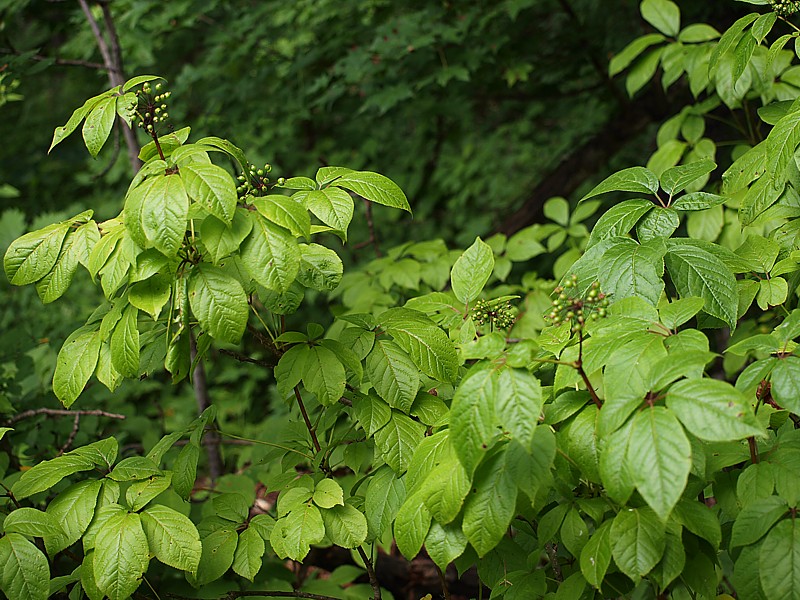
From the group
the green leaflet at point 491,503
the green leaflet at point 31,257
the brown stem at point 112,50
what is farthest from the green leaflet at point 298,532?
the brown stem at point 112,50

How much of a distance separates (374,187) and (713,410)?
0.72 metres

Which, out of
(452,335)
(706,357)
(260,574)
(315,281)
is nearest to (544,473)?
(706,357)

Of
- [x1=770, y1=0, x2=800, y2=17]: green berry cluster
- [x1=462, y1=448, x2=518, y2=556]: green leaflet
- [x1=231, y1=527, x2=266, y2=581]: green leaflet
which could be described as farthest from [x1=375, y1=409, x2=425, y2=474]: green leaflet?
[x1=770, y1=0, x2=800, y2=17]: green berry cluster

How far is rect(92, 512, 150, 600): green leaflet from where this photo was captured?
125cm

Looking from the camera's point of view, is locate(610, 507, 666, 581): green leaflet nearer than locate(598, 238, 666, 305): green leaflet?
Yes

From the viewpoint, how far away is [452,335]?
1792 millimetres

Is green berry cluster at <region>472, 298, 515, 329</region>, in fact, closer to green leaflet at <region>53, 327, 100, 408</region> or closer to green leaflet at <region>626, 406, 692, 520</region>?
green leaflet at <region>626, 406, 692, 520</region>

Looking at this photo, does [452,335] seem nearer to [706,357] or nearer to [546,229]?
[706,357]

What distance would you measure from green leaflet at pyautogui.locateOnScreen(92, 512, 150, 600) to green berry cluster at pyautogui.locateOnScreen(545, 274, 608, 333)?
854mm

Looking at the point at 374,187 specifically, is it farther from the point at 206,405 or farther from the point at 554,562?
the point at 206,405

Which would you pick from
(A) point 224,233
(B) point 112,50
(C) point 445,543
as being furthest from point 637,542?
(B) point 112,50

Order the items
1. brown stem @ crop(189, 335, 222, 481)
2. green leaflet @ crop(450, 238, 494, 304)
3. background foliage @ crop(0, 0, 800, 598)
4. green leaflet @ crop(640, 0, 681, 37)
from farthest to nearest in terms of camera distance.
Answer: brown stem @ crop(189, 335, 222, 481) → green leaflet @ crop(640, 0, 681, 37) → green leaflet @ crop(450, 238, 494, 304) → background foliage @ crop(0, 0, 800, 598)

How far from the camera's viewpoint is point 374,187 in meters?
1.33

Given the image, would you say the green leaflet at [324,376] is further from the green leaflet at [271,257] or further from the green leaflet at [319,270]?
the green leaflet at [271,257]
